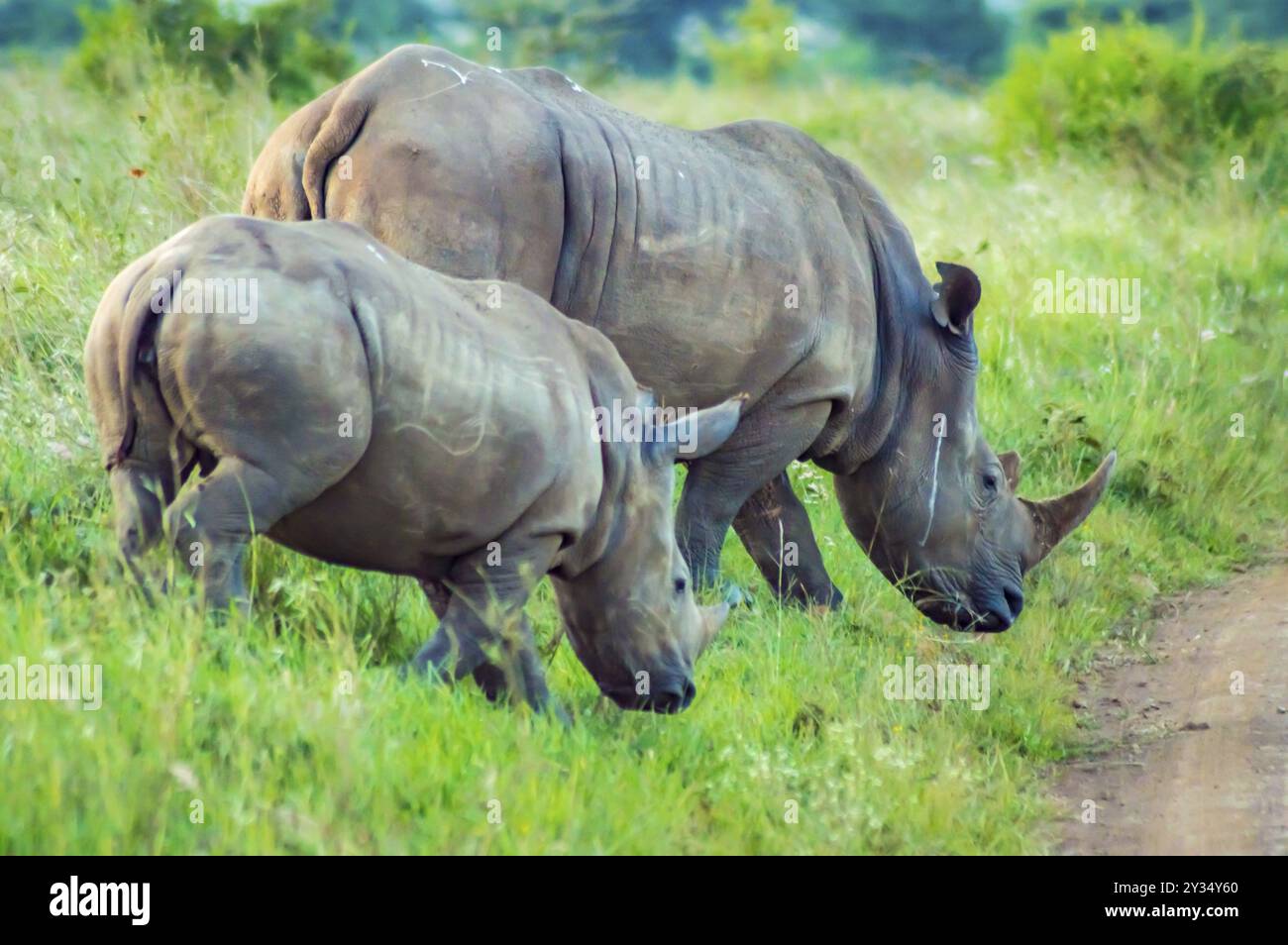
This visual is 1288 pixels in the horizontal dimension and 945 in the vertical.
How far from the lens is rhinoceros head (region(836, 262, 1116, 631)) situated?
309 inches

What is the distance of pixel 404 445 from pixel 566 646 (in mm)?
1600

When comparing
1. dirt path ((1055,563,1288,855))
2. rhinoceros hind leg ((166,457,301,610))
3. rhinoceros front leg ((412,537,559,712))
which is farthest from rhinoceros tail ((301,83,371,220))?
dirt path ((1055,563,1288,855))

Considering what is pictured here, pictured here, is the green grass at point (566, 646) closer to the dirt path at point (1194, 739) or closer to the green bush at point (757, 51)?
the dirt path at point (1194, 739)

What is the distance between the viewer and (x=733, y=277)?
705 cm

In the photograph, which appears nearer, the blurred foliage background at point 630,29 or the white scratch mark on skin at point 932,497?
the white scratch mark on skin at point 932,497

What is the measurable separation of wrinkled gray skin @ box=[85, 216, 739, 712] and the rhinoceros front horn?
106 inches

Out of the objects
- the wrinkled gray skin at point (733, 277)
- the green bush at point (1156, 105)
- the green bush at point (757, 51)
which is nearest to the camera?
the wrinkled gray skin at point (733, 277)

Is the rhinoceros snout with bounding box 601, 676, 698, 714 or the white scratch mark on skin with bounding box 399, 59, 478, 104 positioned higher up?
the white scratch mark on skin with bounding box 399, 59, 478, 104

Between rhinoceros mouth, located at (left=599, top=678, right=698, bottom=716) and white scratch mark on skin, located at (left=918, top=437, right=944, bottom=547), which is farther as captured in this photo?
white scratch mark on skin, located at (left=918, top=437, right=944, bottom=547)

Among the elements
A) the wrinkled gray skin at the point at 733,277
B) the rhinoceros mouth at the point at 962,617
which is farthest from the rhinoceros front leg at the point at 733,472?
the rhinoceros mouth at the point at 962,617

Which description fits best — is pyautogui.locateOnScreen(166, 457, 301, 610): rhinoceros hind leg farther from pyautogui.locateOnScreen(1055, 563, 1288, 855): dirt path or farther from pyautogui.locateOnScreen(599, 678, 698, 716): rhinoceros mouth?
pyautogui.locateOnScreen(1055, 563, 1288, 855): dirt path

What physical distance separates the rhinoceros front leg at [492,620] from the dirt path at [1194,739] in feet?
5.48

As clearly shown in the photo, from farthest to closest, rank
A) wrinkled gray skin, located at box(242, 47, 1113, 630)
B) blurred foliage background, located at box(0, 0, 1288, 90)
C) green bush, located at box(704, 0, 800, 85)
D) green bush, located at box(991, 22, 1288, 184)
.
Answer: green bush, located at box(704, 0, 800, 85) → green bush, located at box(991, 22, 1288, 184) → blurred foliage background, located at box(0, 0, 1288, 90) → wrinkled gray skin, located at box(242, 47, 1113, 630)

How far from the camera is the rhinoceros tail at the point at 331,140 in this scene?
6.35m
